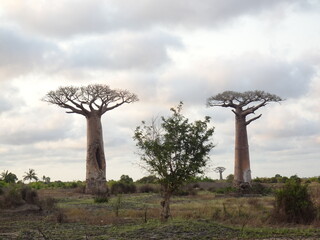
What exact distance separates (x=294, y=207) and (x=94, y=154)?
19476mm

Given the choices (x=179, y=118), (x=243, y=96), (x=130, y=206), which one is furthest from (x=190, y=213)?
(x=243, y=96)

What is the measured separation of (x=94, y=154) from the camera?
32312 mm

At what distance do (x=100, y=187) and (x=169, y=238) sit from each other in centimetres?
2083

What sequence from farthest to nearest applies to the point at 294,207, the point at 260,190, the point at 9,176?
the point at 9,176 → the point at 260,190 → the point at 294,207

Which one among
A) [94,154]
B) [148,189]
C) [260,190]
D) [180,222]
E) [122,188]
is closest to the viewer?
[180,222]

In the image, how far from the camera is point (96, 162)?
32.3 meters

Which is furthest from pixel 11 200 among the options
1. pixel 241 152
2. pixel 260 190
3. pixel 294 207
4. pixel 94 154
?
pixel 241 152

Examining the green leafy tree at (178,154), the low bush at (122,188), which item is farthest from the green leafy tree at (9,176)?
the green leafy tree at (178,154)

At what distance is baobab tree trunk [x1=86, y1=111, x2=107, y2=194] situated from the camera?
32.2 meters

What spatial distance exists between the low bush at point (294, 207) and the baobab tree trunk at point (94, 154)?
61.1 ft

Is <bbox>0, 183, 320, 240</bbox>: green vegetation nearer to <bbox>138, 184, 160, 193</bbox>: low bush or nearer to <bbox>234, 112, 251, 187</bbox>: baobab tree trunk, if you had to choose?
<bbox>234, 112, 251, 187</bbox>: baobab tree trunk

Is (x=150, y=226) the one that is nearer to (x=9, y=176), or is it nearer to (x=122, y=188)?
(x=122, y=188)

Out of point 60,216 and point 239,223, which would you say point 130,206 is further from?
point 239,223

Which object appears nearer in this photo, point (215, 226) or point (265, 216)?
point (215, 226)
